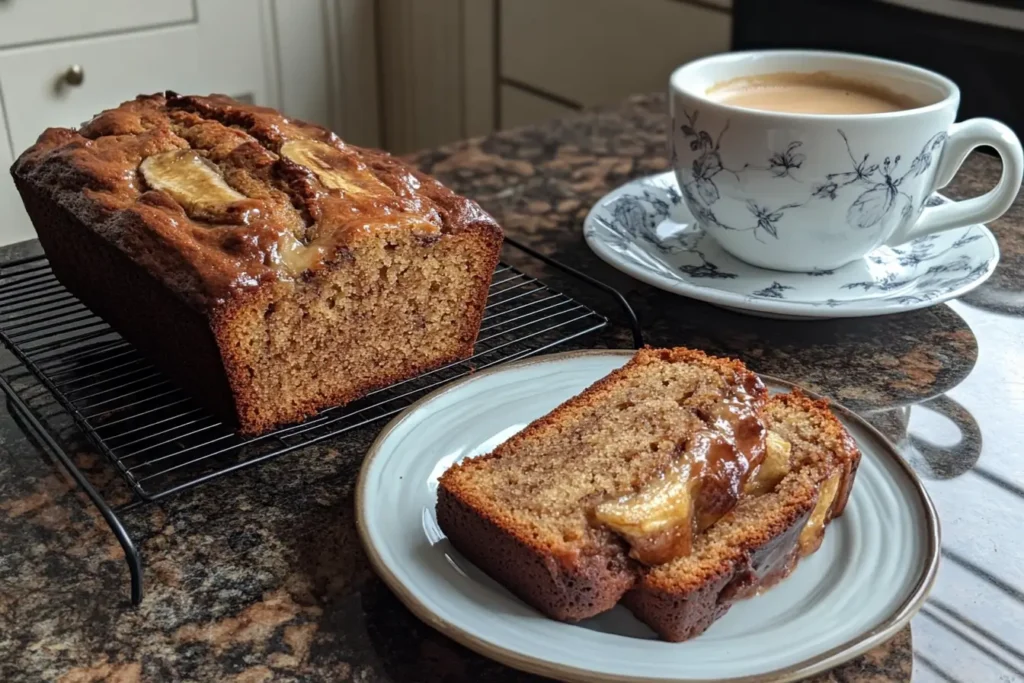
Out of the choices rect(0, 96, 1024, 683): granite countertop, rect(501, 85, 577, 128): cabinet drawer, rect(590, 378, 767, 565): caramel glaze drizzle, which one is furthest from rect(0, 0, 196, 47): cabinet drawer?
rect(590, 378, 767, 565): caramel glaze drizzle

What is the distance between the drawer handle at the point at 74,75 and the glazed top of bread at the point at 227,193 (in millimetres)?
1554

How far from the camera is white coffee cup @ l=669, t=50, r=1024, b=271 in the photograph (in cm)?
125

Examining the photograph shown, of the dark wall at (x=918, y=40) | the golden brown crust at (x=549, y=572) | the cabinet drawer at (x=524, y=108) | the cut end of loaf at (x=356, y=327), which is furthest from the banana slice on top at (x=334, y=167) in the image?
the cabinet drawer at (x=524, y=108)

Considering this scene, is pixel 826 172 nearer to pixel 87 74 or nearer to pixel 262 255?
pixel 262 255

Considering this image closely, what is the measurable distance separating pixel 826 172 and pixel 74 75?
225 centimetres

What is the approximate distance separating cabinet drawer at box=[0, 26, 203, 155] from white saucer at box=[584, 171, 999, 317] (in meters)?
1.91

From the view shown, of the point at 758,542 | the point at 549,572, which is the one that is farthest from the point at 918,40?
the point at 549,572

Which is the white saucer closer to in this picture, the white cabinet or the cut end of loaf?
the cut end of loaf

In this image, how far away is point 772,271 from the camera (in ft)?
4.56

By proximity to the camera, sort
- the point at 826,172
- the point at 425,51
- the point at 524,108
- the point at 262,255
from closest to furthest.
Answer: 1. the point at 262,255
2. the point at 826,172
3. the point at 524,108
4. the point at 425,51

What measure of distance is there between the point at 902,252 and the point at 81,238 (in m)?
1.09

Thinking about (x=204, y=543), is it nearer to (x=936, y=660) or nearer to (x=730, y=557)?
(x=730, y=557)

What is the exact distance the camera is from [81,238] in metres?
1.21

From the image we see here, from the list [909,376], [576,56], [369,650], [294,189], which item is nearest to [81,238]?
[294,189]
